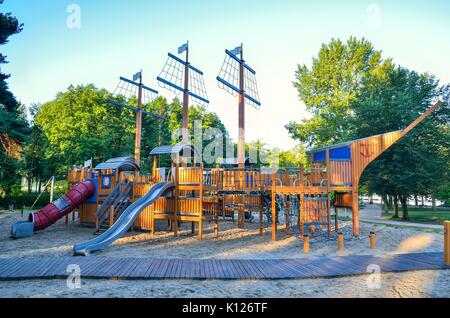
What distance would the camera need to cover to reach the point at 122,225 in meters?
13.6

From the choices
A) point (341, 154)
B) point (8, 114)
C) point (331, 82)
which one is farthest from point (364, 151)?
point (331, 82)


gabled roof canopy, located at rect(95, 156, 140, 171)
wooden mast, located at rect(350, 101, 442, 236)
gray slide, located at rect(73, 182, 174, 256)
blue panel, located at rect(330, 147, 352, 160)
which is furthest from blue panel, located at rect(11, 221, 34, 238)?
→ wooden mast, located at rect(350, 101, 442, 236)

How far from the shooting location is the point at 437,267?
932 cm

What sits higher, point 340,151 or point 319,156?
point 340,151

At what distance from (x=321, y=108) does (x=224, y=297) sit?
126 ft

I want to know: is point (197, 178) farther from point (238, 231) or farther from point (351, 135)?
point (351, 135)

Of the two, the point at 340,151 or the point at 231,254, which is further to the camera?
the point at 340,151

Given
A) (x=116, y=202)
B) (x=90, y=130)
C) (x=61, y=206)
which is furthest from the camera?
(x=90, y=130)

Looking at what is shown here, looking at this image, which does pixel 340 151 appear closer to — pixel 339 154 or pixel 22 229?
pixel 339 154

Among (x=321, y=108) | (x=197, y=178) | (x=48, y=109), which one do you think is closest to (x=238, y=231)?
(x=197, y=178)

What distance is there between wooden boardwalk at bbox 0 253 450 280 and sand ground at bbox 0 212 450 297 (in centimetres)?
31

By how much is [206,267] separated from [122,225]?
233 inches

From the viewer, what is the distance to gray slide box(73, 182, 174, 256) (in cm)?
1134

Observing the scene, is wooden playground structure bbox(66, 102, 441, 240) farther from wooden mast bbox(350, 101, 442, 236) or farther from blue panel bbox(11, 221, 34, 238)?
blue panel bbox(11, 221, 34, 238)
